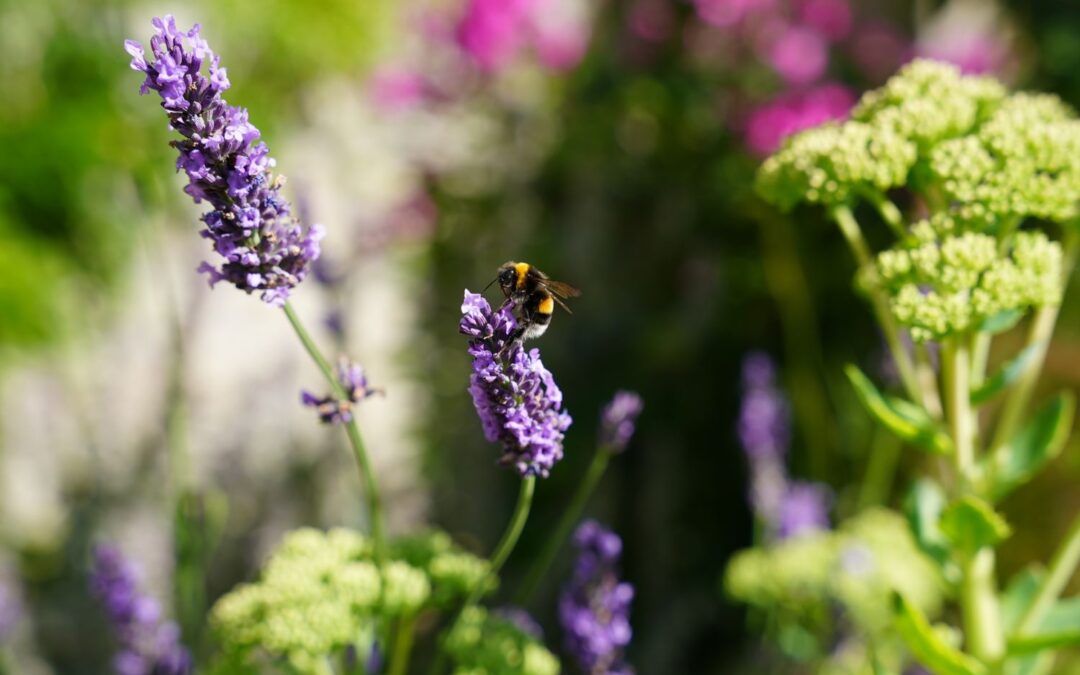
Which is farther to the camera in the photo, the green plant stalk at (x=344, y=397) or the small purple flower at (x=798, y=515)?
the small purple flower at (x=798, y=515)

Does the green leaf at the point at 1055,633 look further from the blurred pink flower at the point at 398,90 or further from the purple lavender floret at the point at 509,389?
the blurred pink flower at the point at 398,90

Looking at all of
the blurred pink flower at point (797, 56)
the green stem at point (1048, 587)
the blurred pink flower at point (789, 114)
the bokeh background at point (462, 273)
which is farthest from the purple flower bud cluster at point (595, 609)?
the blurred pink flower at point (797, 56)

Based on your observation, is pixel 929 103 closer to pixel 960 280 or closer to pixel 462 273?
pixel 960 280

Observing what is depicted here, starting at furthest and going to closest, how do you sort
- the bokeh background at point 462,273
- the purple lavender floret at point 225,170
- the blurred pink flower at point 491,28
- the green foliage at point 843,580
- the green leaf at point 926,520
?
the blurred pink flower at point 491,28
the bokeh background at point 462,273
the green foliage at point 843,580
the green leaf at point 926,520
the purple lavender floret at point 225,170

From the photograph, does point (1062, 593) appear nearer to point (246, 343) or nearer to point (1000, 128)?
point (1000, 128)

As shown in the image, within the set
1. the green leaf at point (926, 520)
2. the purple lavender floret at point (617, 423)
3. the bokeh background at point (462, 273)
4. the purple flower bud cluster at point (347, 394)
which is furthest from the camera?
the bokeh background at point (462, 273)
